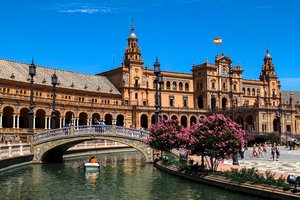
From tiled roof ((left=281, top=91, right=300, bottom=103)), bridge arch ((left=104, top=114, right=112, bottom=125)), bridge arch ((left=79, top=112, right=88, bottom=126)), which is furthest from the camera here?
tiled roof ((left=281, top=91, right=300, bottom=103))

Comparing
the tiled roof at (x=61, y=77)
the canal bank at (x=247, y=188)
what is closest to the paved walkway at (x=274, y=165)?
the canal bank at (x=247, y=188)

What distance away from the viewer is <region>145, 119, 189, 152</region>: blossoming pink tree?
33062 mm

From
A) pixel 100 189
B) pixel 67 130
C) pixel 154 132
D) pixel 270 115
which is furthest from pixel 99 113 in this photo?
pixel 100 189

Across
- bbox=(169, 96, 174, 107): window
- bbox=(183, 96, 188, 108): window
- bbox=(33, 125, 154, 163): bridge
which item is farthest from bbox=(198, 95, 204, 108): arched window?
bbox=(33, 125, 154, 163): bridge

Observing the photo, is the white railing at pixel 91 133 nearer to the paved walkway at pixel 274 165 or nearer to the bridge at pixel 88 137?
the bridge at pixel 88 137

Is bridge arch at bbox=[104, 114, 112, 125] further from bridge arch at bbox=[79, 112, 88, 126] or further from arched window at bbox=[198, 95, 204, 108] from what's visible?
arched window at bbox=[198, 95, 204, 108]

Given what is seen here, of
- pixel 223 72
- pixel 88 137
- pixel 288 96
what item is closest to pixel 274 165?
pixel 88 137

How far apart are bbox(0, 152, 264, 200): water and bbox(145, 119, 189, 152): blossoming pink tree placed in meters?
2.25

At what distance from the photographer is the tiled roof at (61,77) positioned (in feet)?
241

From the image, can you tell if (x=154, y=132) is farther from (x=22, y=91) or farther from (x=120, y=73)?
(x=120, y=73)

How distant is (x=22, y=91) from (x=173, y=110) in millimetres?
36644

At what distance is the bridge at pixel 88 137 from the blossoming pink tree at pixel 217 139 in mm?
12666

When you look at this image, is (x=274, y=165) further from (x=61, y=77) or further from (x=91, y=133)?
(x=61, y=77)

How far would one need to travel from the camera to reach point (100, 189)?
24.8m
